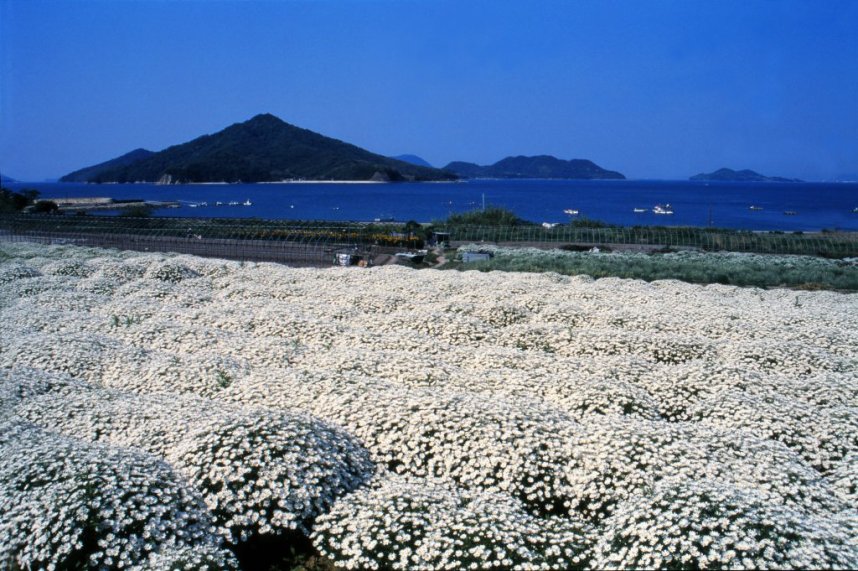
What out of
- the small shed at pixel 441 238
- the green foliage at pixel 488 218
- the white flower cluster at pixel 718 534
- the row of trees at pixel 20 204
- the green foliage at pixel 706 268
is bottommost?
the white flower cluster at pixel 718 534

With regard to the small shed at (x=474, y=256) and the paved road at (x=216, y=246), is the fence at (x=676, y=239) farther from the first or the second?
the paved road at (x=216, y=246)

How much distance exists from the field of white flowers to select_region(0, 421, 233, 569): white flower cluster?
0.10ft

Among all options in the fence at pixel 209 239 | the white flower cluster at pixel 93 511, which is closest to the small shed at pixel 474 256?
the fence at pixel 209 239

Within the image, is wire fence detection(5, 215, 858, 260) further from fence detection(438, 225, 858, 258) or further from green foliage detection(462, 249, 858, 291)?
green foliage detection(462, 249, 858, 291)

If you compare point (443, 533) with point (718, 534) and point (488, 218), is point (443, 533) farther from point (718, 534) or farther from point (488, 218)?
point (488, 218)

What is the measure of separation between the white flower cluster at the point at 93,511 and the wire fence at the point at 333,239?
27.7 metres

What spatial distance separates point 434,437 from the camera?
9.58 meters

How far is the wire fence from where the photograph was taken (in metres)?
39.9

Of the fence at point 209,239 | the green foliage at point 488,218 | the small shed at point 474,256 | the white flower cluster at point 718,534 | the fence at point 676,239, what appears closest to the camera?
the white flower cluster at point 718,534

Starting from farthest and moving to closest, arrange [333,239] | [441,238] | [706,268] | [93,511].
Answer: [441,238] < [333,239] < [706,268] < [93,511]

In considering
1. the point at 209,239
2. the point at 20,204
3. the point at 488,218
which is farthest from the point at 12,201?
the point at 488,218

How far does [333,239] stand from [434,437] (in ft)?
117

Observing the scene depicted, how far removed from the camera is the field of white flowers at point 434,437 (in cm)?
710

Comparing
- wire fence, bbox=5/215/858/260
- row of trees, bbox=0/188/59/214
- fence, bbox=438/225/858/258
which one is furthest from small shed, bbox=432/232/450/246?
row of trees, bbox=0/188/59/214
